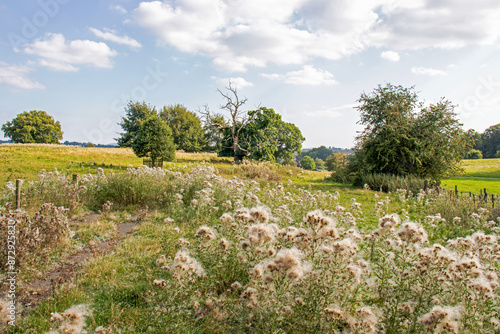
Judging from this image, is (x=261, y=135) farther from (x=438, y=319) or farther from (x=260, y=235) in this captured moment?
(x=438, y=319)

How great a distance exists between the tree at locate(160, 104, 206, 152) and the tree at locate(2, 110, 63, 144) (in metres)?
22.8

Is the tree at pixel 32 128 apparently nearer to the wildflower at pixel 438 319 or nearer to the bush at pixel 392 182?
the bush at pixel 392 182

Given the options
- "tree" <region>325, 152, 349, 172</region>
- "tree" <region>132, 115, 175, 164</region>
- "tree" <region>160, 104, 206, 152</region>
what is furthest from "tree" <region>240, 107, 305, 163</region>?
"tree" <region>160, 104, 206, 152</region>

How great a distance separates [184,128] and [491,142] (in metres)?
65.2

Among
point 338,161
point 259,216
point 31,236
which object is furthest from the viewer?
point 338,161

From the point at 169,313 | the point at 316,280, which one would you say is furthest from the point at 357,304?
the point at 169,313

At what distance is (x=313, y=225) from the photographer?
2.82 m

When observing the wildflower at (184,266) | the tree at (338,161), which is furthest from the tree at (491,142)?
the wildflower at (184,266)

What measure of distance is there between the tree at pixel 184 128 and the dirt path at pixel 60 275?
47.3 m

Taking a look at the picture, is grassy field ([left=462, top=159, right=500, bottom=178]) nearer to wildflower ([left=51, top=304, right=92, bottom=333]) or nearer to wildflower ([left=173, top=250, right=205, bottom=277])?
wildflower ([left=173, top=250, right=205, bottom=277])

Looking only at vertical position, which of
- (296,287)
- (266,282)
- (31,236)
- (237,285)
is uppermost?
(266,282)

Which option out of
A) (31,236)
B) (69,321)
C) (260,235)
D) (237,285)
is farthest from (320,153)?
(69,321)

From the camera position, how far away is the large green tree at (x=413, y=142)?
1817 centimetres

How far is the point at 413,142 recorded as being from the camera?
59.7 ft
